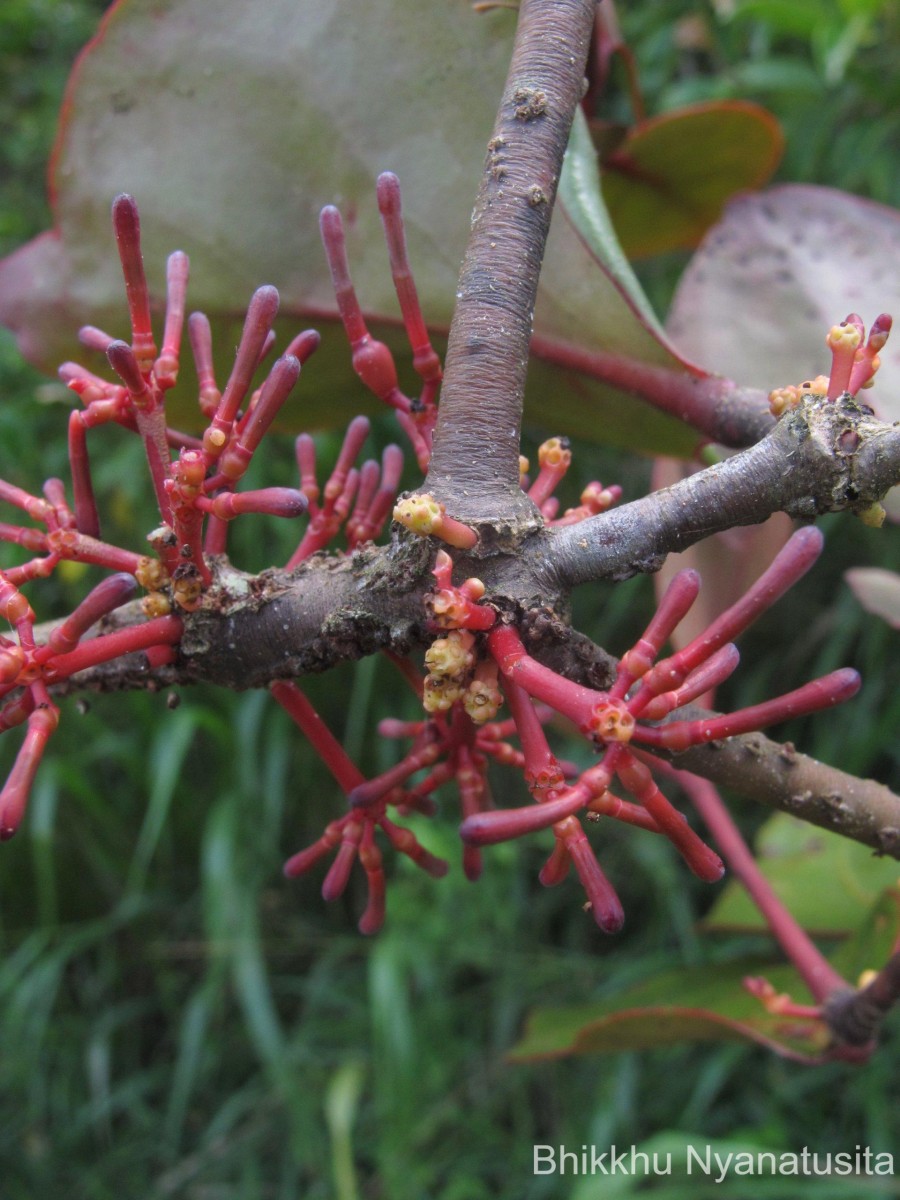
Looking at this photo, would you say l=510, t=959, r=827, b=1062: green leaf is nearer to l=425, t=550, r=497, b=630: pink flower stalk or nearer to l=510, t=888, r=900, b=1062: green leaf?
l=510, t=888, r=900, b=1062: green leaf

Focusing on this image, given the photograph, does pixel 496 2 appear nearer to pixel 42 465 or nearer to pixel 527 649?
pixel 527 649

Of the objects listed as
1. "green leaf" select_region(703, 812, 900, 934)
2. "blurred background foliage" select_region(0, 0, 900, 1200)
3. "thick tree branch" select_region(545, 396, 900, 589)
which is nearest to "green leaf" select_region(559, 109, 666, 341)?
"thick tree branch" select_region(545, 396, 900, 589)

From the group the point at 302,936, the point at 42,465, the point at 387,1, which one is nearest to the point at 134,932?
the point at 302,936

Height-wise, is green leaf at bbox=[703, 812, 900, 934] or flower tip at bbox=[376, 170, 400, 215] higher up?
flower tip at bbox=[376, 170, 400, 215]

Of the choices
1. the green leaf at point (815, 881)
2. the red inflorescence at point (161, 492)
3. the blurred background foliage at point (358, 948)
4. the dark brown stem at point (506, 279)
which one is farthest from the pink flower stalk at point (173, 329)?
the blurred background foliage at point (358, 948)

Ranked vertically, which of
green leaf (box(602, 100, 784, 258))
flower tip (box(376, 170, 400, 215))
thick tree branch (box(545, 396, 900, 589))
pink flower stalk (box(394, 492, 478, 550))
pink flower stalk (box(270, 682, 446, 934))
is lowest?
pink flower stalk (box(270, 682, 446, 934))

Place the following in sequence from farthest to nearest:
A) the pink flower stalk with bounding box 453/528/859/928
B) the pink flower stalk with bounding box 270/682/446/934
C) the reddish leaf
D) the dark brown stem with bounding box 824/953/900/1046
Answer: the reddish leaf → the dark brown stem with bounding box 824/953/900/1046 → the pink flower stalk with bounding box 270/682/446/934 → the pink flower stalk with bounding box 453/528/859/928

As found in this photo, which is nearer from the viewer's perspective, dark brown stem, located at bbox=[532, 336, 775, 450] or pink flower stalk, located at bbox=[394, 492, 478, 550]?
pink flower stalk, located at bbox=[394, 492, 478, 550]
